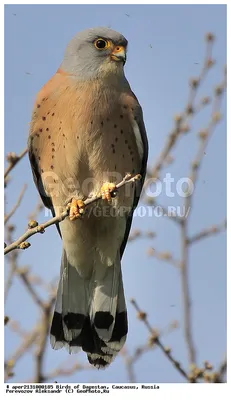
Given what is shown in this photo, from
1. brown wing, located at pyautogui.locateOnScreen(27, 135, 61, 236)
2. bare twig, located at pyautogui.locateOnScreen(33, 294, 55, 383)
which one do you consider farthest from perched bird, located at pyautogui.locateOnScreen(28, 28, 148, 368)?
bare twig, located at pyautogui.locateOnScreen(33, 294, 55, 383)

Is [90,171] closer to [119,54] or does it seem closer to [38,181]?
[38,181]

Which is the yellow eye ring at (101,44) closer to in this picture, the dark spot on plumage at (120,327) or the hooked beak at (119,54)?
the hooked beak at (119,54)

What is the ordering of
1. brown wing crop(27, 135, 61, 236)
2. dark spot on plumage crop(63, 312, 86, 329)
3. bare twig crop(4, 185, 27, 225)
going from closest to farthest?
bare twig crop(4, 185, 27, 225)
dark spot on plumage crop(63, 312, 86, 329)
brown wing crop(27, 135, 61, 236)

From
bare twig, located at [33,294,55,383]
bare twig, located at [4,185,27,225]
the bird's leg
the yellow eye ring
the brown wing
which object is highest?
the yellow eye ring

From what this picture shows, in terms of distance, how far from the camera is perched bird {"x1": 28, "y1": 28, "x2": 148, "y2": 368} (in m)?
4.14

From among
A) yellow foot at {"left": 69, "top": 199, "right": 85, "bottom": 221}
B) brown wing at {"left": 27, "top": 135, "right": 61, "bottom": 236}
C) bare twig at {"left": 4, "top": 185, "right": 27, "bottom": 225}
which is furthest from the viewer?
brown wing at {"left": 27, "top": 135, "right": 61, "bottom": 236}

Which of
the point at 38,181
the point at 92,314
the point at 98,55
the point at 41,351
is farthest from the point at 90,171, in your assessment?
the point at 41,351

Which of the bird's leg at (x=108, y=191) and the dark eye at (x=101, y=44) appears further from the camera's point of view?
the dark eye at (x=101, y=44)

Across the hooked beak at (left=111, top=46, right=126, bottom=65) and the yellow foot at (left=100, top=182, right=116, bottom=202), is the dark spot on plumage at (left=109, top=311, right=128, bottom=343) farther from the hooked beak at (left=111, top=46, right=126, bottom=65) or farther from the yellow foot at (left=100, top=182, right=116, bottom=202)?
the hooked beak at (left=111, top=46, right=126, bottom=65)

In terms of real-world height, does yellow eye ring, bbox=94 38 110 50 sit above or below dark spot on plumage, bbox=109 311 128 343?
above

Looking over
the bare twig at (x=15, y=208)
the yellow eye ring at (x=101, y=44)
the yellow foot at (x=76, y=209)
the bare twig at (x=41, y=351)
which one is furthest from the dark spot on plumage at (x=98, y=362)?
the yellow eye ring at (x=101, y=44)

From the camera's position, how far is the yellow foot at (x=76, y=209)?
387cm
